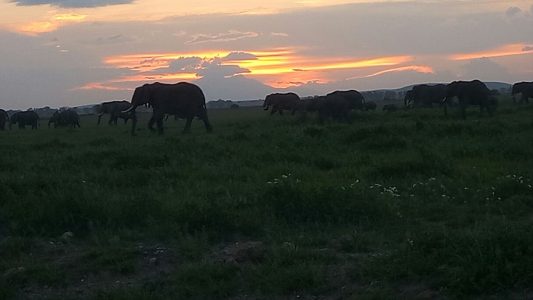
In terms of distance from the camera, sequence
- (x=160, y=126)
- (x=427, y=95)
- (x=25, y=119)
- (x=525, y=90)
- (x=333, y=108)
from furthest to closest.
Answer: (x=25, y=119)
(x=525, y=90)
(x=427, y=95)
(x=333, y=108)
(x=160, y=126)

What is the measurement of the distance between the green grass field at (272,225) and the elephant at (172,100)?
11.6m

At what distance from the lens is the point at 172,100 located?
2556 cm

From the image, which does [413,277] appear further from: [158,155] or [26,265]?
[158,155]

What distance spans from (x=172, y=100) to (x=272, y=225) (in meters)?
17.7

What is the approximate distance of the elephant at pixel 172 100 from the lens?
25406 mm

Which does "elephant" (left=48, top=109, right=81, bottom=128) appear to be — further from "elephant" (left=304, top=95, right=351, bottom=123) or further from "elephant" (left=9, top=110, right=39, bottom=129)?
"elephant" (left=304, top=95, right=351, bottom=123)

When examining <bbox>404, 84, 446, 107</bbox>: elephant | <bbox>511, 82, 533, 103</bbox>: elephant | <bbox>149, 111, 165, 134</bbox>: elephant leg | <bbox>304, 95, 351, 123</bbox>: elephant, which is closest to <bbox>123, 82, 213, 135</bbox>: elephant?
<bbox>149, 111, 165, 134</bbox>: elephant leg

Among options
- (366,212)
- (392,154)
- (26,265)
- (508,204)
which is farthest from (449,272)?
(392,154)

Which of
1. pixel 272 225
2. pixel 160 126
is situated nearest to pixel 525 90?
pixel 160 126

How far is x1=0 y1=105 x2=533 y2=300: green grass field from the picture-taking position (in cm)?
629

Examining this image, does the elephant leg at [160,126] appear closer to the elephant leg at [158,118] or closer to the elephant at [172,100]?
the elephant leg at [158,118]

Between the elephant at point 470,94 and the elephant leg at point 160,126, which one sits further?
the elephant at point 470,94

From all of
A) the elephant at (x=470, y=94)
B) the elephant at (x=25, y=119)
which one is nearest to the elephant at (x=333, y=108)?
the elephant at (x=470, y=94)

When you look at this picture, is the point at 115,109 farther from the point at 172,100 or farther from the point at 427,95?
the point at 172,100
